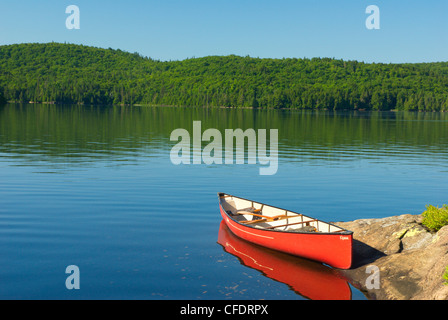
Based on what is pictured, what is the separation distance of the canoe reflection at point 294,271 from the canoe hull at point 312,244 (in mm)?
328

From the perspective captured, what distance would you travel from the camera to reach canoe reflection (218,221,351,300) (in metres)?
17.1

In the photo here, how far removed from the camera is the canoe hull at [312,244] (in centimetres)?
1853

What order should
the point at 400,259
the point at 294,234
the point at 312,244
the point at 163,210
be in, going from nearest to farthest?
the point at 400,259, the point at 312,244, the point at 294,234, the point at 163,210

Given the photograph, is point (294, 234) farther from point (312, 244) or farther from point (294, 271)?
point (294, 271)

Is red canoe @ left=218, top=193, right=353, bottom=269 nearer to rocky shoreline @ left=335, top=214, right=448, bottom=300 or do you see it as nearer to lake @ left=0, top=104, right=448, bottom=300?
lake @ left=0, top=104, right=448, bottom=300

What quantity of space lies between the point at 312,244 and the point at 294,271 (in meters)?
1.33

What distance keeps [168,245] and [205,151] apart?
3416 centimetres

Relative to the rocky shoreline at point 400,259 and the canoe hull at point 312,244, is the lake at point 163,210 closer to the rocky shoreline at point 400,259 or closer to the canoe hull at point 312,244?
the canoe hull at point 312,244

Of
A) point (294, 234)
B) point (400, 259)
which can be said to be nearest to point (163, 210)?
point (294, 234)

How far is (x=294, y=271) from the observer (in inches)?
748

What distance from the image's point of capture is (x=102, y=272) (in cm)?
1772

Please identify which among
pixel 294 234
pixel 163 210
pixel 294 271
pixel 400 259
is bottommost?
pixel 294 271

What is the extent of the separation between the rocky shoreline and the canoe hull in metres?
0.72
